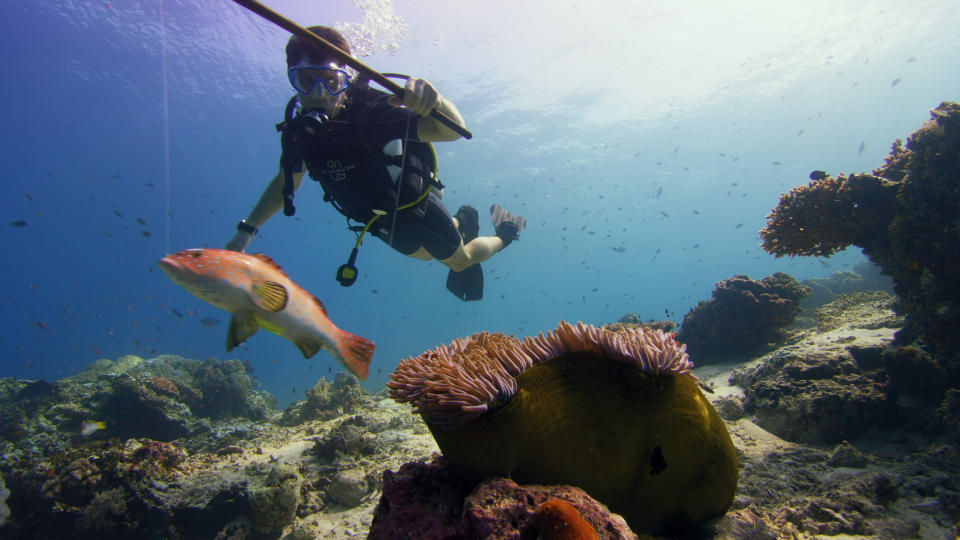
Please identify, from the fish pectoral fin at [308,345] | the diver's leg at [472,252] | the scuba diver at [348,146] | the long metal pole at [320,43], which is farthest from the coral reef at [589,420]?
the diver's leg at [472,252]

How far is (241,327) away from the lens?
100 inches

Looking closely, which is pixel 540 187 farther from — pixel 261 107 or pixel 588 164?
pixel 261 107

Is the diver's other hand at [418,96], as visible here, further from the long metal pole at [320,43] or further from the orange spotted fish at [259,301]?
the orange spotted fish at [259,301]

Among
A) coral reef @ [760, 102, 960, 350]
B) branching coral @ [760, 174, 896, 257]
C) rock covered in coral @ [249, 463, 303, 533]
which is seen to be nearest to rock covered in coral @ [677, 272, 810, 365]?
branching coral @ [760, 174, 896, 257]

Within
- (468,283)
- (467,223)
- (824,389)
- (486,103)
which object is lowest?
(824,389)

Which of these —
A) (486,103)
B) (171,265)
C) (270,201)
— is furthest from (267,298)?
(486,103)

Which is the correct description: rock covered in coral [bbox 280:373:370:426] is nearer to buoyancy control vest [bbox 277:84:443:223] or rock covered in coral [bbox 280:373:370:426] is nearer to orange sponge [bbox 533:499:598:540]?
buoyancy control vest [bbox 277:84:443:223]

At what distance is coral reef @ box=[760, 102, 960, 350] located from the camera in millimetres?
4020

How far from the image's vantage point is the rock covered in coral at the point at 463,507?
1411mm

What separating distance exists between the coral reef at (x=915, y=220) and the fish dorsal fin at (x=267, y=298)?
6780 mm

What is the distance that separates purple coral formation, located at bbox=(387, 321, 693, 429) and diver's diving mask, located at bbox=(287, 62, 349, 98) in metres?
3.84

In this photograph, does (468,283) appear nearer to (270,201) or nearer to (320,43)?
(270,201)

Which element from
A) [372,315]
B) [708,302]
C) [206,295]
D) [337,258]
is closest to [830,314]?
[708,302]

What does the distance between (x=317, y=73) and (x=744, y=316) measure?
865 centimetres
